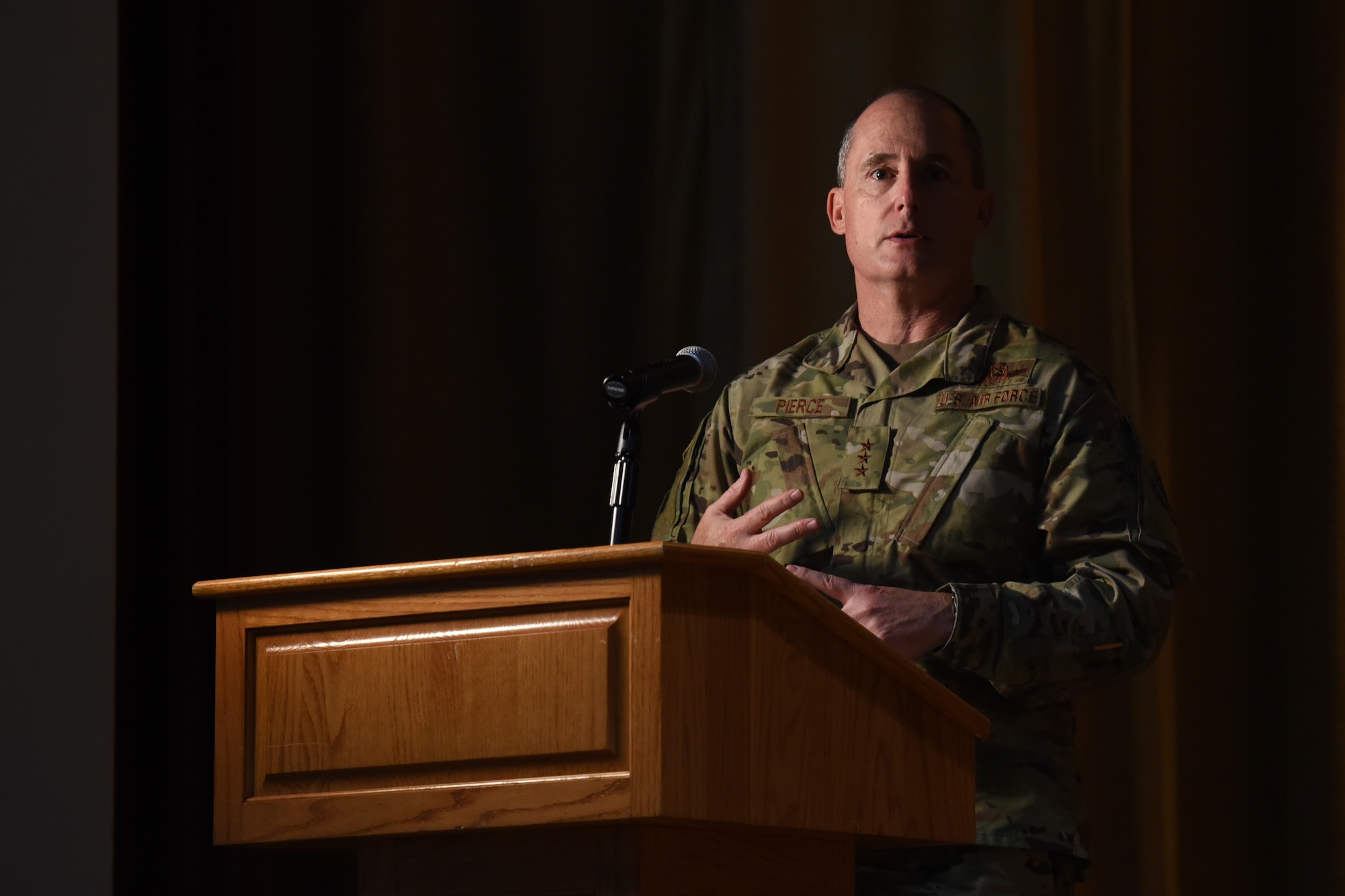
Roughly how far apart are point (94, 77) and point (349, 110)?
0.61m

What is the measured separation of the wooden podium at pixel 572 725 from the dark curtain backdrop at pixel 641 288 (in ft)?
5.00

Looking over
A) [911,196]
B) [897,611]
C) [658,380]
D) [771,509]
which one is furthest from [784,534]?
[911,196]

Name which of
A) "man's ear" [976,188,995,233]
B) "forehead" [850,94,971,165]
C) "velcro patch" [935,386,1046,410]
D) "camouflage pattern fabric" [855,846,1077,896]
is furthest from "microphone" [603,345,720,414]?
"man's ear" [976,188,995,233]

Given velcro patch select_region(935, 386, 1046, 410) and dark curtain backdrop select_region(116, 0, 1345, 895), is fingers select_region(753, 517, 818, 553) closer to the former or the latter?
velcro patch select_region(935, 386, 1046, 410)

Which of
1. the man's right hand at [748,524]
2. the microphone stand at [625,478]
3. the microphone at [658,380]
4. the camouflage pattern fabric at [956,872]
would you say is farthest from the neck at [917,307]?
the microphone stand at [625,478]

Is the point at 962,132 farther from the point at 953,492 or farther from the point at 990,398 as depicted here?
the point at 953,492

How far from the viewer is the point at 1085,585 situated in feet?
6.82

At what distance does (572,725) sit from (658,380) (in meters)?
0.49

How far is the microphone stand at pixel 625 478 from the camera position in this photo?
1.67m

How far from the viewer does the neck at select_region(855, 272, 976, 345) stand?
2480 millimetres

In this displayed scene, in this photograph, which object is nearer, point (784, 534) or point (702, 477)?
point (784, 534)

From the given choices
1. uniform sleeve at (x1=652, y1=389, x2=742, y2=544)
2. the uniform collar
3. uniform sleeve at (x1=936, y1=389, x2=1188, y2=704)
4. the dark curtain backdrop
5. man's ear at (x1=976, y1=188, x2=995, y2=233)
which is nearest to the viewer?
uniform sleeve at (x1=936, y1=389, x2=1188, y2=704)

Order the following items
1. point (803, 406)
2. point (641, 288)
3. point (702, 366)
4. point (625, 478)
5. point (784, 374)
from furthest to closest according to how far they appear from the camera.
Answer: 1. point (641, 288)
2. point (784, 374)
3. point (803, 406)
4. point (702, 366)
5. point (625, 478)

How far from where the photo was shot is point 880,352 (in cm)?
247
